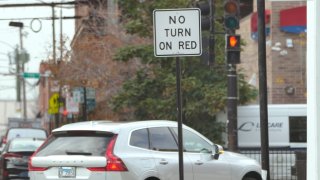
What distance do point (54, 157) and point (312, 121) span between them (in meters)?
4.28

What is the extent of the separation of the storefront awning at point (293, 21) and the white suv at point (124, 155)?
505 inches

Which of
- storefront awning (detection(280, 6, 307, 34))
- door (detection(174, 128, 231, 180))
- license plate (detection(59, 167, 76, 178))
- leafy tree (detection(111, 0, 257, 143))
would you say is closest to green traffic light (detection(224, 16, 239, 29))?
leafy tree (detection(111, 0, 257, 143))

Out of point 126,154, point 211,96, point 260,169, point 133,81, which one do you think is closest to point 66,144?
point 126,154

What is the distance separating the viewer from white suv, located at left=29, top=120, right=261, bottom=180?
386 inches

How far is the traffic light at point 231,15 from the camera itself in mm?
15047

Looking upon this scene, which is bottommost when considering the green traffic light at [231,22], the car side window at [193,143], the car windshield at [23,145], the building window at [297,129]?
the car windshield at [23,145]

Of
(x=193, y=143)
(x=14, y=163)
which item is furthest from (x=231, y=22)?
(x=14, y=163)

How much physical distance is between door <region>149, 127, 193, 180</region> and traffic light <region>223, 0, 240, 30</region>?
4.86 meters

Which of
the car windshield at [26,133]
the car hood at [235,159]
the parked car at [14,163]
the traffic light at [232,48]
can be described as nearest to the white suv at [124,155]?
the car hood at [235,159]

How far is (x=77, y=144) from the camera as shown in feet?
33.5

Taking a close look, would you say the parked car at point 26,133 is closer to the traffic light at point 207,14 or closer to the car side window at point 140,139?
the traffic light at point 207,14

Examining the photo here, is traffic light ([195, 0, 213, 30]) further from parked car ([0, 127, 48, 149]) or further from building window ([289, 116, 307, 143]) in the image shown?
parked car ([0, 127, 48, 149])

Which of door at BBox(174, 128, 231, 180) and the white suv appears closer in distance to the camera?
the white suv

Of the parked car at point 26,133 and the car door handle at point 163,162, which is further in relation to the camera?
Result: the parked car at point 26,133
